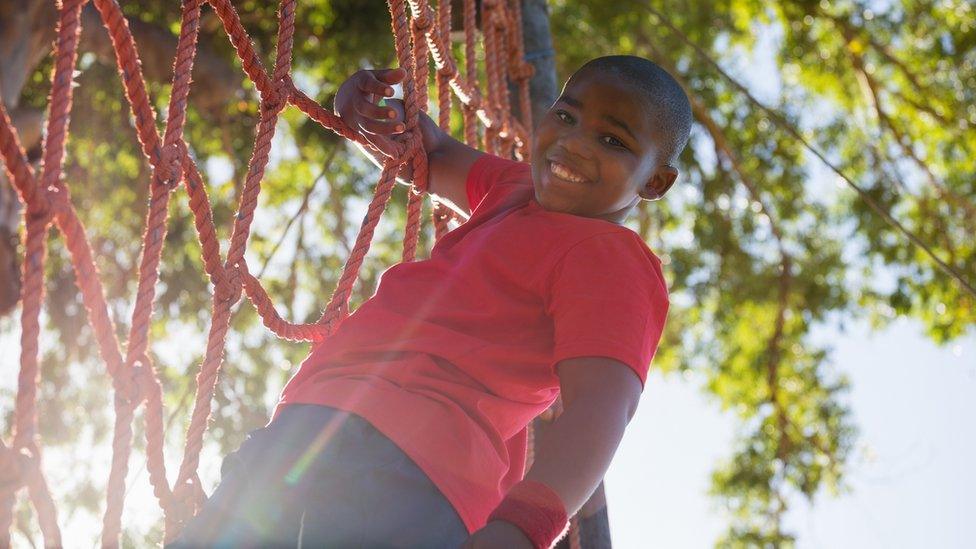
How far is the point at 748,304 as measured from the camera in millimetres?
5488

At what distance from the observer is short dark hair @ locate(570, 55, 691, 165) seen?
51.8 inches

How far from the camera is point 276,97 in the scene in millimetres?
1342

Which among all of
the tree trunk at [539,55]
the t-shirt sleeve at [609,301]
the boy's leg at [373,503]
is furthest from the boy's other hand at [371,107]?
the tree trunk at [539,55]

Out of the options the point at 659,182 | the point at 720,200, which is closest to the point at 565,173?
the point at 659,182

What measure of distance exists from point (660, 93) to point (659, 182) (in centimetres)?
11

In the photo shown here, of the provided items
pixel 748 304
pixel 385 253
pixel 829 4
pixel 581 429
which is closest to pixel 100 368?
pixel 385 253

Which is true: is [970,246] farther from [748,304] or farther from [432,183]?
[432,183]

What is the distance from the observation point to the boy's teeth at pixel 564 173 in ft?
4.24

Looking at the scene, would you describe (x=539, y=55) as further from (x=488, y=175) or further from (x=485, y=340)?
(x=485, y=340)

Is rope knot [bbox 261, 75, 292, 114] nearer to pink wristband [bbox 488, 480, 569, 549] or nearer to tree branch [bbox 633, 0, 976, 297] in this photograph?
pink wristband [bbox 488, 480, 569, 549]

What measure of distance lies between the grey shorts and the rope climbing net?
0.33 ft

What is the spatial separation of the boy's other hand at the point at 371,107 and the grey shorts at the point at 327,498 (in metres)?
0.51

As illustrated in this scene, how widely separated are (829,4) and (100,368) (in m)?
3.37

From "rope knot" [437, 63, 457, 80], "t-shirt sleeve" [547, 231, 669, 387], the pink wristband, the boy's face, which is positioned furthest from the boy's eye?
"rope knot" [437, 63, 457, 80]
